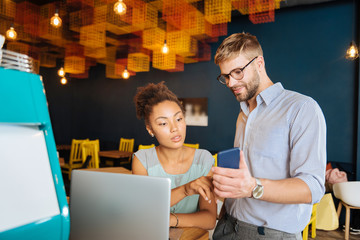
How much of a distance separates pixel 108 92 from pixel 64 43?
6.98 feet

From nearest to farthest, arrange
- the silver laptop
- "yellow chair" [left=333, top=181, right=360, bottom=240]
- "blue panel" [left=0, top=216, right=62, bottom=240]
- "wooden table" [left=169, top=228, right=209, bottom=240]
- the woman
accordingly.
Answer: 1. "blue panel" [left=0, top=216, right=62, bottom=240]
2. the silver laptop
3. "wooden table" [left=169, top=228, right=209, bottom=240]
4. the woman
5. "yellow chair" [left=333, top=181, right=360, bottom=240]

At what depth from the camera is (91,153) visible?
564 cm

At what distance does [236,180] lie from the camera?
952mm

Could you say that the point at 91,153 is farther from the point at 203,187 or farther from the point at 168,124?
the point at 203,187

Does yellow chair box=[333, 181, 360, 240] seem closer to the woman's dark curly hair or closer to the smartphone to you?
the woman's dark curly hair

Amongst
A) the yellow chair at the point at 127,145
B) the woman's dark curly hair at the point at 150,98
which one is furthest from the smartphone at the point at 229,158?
the yellow chair at the point at 127,145

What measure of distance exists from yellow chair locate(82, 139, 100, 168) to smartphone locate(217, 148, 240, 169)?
15.7ft

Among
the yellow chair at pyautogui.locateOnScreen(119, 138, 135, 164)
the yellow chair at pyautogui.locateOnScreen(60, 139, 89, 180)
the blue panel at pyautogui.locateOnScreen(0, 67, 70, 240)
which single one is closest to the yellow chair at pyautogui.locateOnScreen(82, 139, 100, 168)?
the yellow chair at pyautogui.locateOnScreen(60, 139, 89, 180)

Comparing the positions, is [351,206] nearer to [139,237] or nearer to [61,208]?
[139,237]

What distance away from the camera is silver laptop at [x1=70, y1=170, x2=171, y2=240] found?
872 millimetres

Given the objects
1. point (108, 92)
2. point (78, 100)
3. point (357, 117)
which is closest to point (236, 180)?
point (357, 117)

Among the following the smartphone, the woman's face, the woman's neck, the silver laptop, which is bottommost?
the silver laptop

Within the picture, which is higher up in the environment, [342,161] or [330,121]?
[330,121]

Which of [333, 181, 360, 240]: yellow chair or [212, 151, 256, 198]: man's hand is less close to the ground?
[212, 151, 256, 198]: man's hand
